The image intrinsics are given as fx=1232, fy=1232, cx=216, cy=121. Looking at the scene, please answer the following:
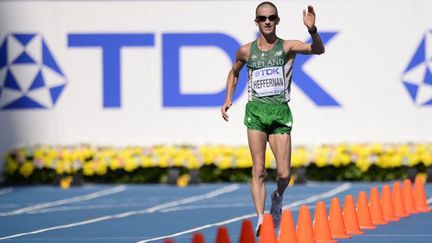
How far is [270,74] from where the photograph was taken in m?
12.7

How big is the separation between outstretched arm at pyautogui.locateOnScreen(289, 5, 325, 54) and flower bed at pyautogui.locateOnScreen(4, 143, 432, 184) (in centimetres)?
1035

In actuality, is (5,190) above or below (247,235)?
below

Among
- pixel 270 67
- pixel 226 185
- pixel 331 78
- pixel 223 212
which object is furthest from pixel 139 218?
pixel 331 78

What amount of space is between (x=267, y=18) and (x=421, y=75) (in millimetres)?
11511

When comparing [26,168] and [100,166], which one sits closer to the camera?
[100,166]

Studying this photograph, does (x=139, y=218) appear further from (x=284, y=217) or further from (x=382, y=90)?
(x=382, y=90)

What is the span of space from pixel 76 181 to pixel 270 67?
1173cm

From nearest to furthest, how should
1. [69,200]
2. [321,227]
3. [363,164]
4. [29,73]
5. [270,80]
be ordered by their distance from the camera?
[321,227] < [270,80] < [69,200] < [363,164] < [29,73]

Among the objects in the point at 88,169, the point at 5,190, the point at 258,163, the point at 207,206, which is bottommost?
the point at 5,190

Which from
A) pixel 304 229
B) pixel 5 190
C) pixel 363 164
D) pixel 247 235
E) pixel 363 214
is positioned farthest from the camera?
pixel 363 164

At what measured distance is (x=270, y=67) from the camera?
12.8 metres

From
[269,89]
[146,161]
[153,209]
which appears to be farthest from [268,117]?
[146,161]

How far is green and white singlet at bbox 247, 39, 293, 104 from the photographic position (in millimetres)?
12734

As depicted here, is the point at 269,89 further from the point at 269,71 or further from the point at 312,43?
the point at 312,43
